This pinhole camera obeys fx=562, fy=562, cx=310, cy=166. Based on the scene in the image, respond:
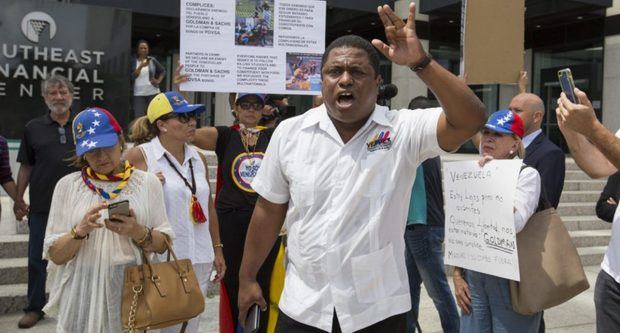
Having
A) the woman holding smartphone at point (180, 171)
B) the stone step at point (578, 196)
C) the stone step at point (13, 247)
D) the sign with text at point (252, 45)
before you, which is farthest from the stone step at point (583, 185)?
the stone step at point (13, 247)

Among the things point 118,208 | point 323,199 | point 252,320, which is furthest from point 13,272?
point 323,199

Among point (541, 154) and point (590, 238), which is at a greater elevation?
point (541, 154)

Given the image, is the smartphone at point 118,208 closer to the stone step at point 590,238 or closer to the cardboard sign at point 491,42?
the cardboard sign at point 491,42

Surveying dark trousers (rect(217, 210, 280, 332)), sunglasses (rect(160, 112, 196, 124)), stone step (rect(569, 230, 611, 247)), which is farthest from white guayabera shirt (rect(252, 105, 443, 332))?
stone step (rect(569, 230, 611, 247))

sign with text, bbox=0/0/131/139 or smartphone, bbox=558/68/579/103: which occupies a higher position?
sign with text, bbox=0/0/131/139

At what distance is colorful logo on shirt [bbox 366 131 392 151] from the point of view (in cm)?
225

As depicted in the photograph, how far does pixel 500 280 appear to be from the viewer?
309cm

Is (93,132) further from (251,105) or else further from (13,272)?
(13,272)

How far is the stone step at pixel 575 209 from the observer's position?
9547 mm

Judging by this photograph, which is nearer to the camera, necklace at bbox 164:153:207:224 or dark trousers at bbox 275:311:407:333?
dark trousers at bbox 275:311:407:333

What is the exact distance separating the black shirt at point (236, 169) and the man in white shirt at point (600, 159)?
212 centimetres

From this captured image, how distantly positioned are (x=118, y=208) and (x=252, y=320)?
0.84 m

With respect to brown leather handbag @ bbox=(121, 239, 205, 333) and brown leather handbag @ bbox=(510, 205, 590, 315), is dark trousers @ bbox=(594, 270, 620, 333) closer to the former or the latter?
brown leather handbag @ bbox=(510, 205, 590, 315)

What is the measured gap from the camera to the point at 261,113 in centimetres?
451
